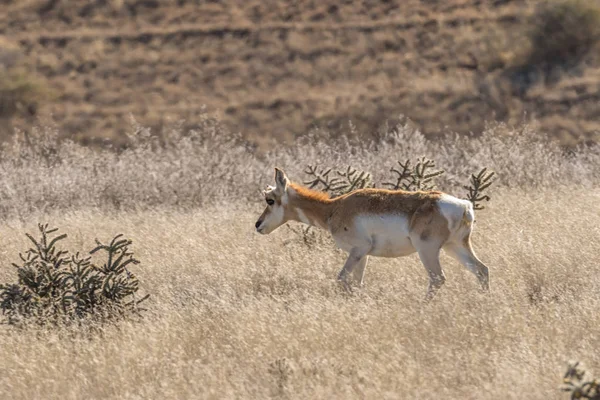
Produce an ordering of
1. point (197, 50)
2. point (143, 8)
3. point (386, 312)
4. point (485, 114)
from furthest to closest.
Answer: point (143, 8)
point (197, 50)
point (485, 114)
point (386, 312)

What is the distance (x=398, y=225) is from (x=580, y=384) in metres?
4.58

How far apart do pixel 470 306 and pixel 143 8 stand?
42018mm

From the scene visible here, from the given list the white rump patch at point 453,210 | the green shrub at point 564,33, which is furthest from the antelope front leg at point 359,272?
the green shrub at point 564,33

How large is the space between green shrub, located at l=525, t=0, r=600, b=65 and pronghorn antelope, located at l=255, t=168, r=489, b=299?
29.4 m

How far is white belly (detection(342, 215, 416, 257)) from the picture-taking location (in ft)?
35.3

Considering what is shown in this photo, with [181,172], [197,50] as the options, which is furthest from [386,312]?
[197,50]

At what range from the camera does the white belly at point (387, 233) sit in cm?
1075

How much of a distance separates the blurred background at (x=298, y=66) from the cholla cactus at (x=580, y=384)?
25888 mm

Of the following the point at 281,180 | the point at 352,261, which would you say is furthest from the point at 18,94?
the point at 352,261

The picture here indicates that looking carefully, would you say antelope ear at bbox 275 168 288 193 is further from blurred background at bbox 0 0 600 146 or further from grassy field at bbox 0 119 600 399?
blurred background at bbox 0 0 600 146

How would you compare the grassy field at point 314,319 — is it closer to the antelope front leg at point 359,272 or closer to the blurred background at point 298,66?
the antelope front leg at point 359,272

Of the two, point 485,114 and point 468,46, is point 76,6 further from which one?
point 485,114

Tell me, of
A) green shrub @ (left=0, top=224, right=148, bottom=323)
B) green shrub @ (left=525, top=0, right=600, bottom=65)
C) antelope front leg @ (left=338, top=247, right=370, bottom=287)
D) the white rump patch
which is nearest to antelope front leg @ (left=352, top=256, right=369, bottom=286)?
antelope front leg @ (left=338, top=247, right=370, bottom=287)

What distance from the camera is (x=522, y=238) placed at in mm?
12828
